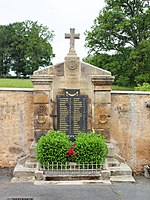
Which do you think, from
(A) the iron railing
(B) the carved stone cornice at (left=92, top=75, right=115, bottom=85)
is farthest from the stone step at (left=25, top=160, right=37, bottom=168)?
(B) the carved stone cornice at (left=92, top=75, right=115, bottom=85)

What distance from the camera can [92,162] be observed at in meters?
9.46

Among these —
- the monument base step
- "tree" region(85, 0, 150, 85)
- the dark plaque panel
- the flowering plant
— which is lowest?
the monument base step

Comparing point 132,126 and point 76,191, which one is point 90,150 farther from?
point 132,126

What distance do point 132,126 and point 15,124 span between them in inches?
166

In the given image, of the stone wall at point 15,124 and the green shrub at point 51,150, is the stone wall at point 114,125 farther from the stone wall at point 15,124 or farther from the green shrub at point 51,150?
the green shrub at point 51,150

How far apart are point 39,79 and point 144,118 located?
4.05 m

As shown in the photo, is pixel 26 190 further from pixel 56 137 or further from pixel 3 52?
pixel 3 52

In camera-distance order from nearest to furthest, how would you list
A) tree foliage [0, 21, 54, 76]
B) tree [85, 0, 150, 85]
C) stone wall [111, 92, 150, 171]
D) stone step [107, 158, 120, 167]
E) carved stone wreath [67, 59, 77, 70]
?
stone step [107, 158, 120, 167] < carved stone wreath [67, 59, 77, 70] < stone wall [111, 92, 150, 171] < tree [85, 0, 150, 85] < tree foliage [0, 21, 54, 76]

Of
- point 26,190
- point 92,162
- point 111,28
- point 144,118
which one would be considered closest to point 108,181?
point 92,162

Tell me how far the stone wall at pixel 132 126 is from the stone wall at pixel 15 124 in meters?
3.02

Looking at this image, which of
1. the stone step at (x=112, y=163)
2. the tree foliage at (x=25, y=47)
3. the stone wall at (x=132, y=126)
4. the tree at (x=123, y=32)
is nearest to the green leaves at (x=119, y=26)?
the tree at (x=123, y=32)

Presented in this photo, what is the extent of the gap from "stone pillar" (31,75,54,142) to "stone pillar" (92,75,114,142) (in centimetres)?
148

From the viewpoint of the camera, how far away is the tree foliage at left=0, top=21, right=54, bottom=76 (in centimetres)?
4556

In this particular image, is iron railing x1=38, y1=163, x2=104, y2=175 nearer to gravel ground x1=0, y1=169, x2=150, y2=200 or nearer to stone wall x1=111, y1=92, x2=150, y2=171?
gravel ground x1=0, y1=169, x2=150, y2=200
